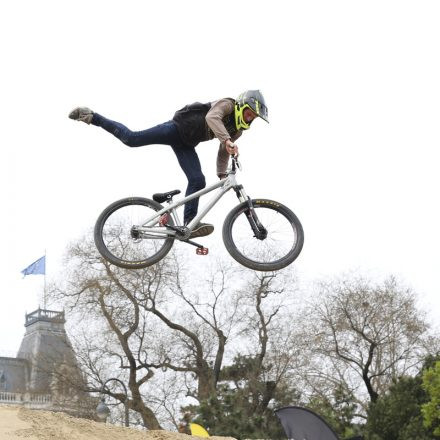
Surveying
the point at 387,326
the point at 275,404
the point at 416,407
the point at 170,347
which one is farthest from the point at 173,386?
the point at 416,407

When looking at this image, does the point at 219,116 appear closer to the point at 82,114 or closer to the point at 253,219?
the point at 253,219

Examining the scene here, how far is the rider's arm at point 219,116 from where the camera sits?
1012 centimetres

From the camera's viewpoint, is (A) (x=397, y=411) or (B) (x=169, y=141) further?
(A) (x=397, y=411)

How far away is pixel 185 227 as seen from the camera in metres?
10.4

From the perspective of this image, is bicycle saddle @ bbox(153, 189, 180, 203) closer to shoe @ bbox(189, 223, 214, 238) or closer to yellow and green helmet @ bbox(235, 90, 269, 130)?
shoe @ bbox(189, 223, 214, 238)

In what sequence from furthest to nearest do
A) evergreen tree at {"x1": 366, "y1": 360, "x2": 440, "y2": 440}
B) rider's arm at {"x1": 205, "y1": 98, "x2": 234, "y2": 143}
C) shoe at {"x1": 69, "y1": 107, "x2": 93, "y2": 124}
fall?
evergreen tree at {"x1": 366, "y1": 360, "x2": 440, "y2": 440}
shoe at {"x1": 69, "y1": 107, "x2": 93, "y2": 124}
rider's arm at {"x1": 205, "y1": 98, "x2": 234, "y2": 143}

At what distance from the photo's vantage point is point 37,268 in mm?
36844

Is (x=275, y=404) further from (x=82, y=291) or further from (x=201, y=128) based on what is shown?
(x=201, y=128)

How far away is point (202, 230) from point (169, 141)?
1.37m

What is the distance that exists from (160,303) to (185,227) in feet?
87.4

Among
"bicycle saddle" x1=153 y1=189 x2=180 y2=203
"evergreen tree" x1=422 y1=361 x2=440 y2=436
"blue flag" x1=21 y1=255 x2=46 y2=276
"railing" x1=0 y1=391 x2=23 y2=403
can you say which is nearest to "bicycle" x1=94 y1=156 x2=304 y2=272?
"bicycle saddle" x1=153 y1=189 x2=180 y2=203

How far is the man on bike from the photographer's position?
408 inches

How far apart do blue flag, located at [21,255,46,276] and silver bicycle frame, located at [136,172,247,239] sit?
26.2 metres

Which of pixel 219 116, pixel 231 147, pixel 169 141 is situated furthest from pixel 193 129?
pixel 231 147
